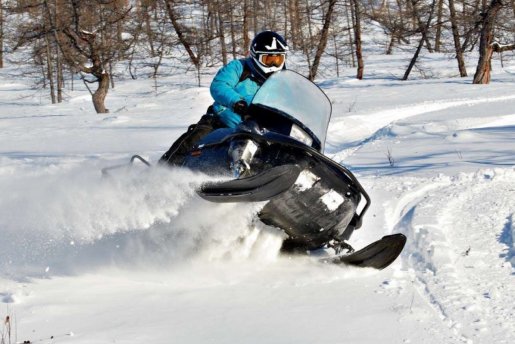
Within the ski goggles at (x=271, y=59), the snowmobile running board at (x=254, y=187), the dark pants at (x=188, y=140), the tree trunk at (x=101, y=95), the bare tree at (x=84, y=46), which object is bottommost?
the tree trunk at (x=101, y=95)

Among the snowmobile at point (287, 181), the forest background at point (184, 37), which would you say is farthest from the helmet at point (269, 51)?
the forest background at point (184, 37)

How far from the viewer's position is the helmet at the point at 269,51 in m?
5.91

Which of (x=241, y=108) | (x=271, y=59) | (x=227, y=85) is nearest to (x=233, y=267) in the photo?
(x=241, y=108)

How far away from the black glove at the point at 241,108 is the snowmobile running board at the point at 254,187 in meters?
0.99

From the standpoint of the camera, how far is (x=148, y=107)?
20172mm

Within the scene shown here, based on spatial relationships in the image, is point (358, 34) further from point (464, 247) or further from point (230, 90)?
point (464, 247)

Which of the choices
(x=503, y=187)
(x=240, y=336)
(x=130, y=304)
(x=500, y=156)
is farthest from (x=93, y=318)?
(x=500, y=156)

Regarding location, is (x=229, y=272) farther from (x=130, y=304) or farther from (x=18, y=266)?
(x=18, y=266)

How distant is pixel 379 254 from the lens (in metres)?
4.87

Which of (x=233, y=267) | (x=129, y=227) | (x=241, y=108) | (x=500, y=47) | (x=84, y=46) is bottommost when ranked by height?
(x=84, y=46)

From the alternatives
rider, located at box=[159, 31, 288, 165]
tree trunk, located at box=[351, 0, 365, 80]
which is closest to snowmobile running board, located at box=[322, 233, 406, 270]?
rider, located at box=[159, 31, 288, 165]

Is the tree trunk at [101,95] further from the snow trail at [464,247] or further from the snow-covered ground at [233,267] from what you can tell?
the snow trail at [464,247]

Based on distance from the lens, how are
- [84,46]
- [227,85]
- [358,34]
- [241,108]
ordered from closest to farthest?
[241,108] < [227,85] < [84,46] < [358,34]

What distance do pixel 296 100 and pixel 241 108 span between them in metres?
0.48
